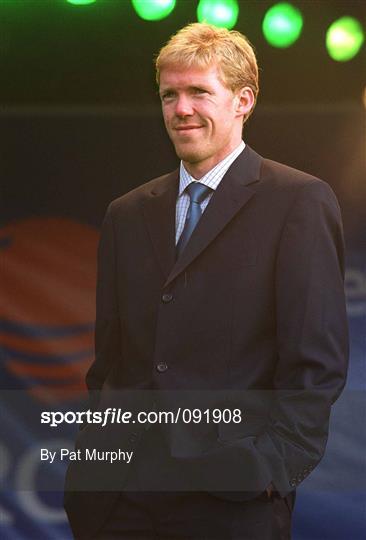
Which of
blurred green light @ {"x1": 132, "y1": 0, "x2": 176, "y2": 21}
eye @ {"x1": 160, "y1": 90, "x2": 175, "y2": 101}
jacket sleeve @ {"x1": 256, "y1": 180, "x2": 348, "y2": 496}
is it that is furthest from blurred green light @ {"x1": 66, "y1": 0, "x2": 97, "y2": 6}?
jacket sleeve @ {"x1": 256, "y1": 180, "x2": 348, "y2": 496}

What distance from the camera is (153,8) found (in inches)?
106

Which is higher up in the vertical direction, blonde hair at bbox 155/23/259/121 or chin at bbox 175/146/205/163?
blonde hair at bbox 155/23/259/121

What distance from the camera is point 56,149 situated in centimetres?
276

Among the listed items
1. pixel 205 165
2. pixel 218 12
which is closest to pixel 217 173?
pixel 205 165

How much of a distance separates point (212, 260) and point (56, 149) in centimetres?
62

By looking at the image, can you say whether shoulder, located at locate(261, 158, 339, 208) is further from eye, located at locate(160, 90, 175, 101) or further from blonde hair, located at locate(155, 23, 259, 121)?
eye, located at locate(160, 90, 175, 101)

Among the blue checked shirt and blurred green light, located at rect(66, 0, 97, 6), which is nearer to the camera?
the blue checked shirt

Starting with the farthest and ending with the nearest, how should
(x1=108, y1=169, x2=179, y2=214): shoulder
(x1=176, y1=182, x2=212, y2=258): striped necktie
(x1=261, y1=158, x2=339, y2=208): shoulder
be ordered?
(x1=108, y1=169, x2=179, y2=214): shoulder < (x1=176, y1=182, x2=212, y2=258): striped necktie < (x1=261, y1=158, x2=339, y2=208): shoulder

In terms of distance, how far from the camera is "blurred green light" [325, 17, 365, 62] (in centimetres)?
269

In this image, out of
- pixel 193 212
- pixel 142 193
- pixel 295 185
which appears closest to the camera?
pixel 295 185

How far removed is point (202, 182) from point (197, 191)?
3 centimetres

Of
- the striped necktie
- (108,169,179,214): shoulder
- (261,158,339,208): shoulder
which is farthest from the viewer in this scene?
(108,169,179,214): shoulder

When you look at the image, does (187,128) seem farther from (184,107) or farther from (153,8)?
(153,8)

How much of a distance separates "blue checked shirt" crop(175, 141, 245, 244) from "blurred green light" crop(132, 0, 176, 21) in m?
0.45
